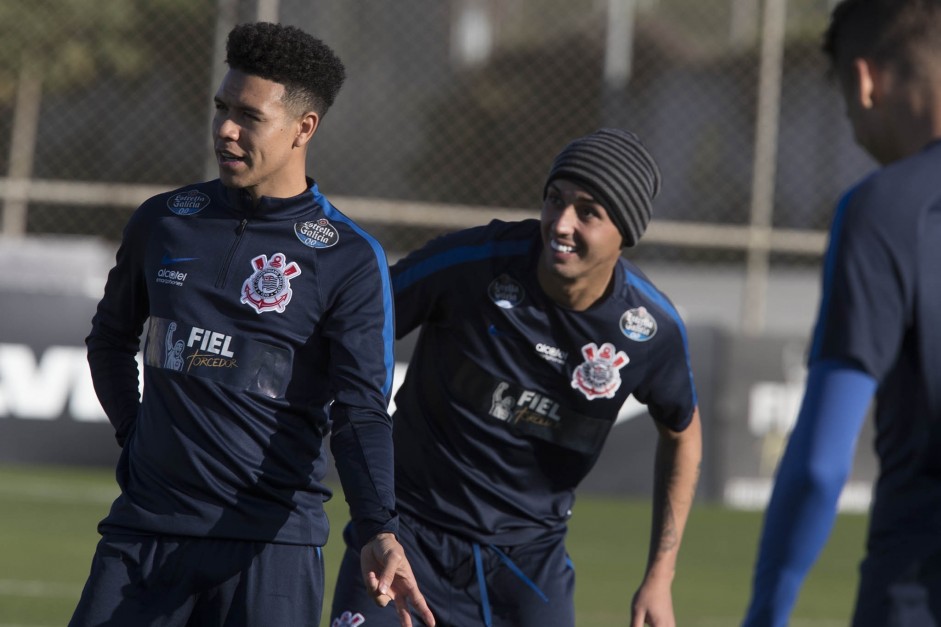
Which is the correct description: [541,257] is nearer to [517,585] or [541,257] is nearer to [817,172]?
[517,585]

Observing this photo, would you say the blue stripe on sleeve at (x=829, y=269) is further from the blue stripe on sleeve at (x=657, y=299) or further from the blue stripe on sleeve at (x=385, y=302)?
the blue stripe on sleeve at (x=657, y=299)

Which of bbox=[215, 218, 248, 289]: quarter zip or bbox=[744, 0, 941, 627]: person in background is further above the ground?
bbox=[744, 0, 941, 627]: person in background

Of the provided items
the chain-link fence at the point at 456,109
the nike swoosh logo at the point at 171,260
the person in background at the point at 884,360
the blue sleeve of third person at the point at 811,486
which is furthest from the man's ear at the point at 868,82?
the chain-link fence at the point at 456,109

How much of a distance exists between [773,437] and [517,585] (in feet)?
25.8

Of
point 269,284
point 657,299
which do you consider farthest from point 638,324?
point 269,284

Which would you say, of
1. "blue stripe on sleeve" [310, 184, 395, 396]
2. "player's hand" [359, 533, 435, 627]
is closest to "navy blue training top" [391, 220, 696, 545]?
"blue stripe on sleeve" [310, 184, 395, 396]

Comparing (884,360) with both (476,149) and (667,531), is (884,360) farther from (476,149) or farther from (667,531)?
(476,149)

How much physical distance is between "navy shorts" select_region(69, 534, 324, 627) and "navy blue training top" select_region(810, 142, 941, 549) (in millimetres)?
1764

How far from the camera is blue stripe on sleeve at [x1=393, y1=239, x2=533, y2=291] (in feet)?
14.5

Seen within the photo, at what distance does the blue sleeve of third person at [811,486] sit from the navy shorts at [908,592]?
185mm

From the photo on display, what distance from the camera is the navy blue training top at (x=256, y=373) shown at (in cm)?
362

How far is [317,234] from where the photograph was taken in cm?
379

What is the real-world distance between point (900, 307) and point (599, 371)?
2122 millimetres

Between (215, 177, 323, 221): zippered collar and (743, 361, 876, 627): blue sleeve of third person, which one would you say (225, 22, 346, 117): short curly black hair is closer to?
(215, 177, 323, 221): zippered collar
